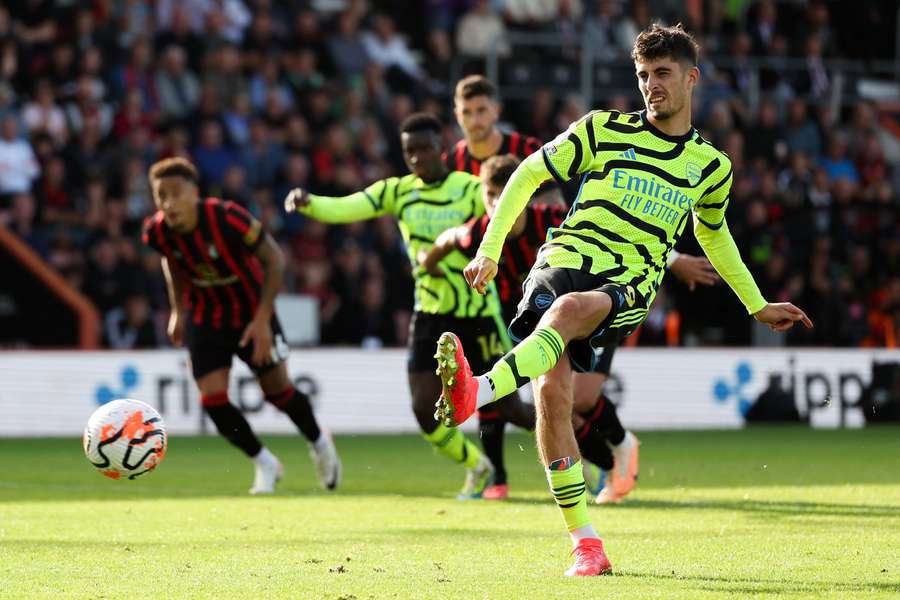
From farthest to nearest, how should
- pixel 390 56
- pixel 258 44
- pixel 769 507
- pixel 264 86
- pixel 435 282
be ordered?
pixel 390 56 → pixel 258 44 → pixel 264 86 → pixel 435 282 → pixel 769 507

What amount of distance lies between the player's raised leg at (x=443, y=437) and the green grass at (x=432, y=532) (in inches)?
10.9

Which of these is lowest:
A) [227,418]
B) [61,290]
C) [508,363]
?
[61,290]

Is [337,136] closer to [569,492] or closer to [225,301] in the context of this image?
[225,301]

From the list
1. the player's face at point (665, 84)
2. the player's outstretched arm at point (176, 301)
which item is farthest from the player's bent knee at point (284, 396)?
the player's face at point (665, 84)

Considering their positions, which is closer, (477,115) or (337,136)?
(477,115)

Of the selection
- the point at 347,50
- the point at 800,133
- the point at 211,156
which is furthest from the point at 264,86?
the point at 800,133

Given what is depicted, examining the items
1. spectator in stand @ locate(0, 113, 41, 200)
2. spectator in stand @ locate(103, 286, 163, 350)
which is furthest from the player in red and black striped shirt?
spectator in stand @ locate(0, 113, 41, 200)

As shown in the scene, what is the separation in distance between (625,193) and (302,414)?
14.4 feet

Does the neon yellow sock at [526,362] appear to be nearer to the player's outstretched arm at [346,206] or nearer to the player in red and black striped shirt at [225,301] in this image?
the player's outstretched arm at [346,206]

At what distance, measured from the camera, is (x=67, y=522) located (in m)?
8.19

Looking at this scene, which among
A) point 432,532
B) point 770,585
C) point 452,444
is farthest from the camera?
point 452,444

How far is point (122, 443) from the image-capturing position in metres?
8.03

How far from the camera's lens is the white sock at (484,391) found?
576cm

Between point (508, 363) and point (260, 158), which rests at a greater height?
point (508, 363)
